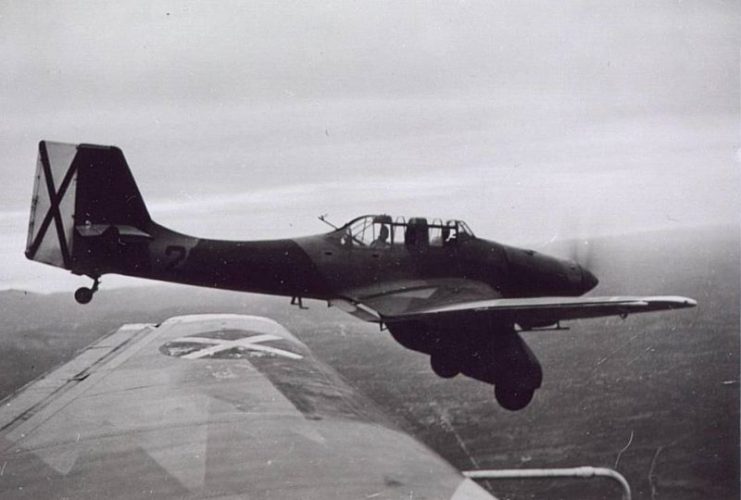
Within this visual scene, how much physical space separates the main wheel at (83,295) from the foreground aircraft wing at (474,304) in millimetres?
2183

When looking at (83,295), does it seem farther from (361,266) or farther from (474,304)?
(474,304)

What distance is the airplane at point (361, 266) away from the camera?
456 cm

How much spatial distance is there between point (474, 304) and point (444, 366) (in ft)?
3.03

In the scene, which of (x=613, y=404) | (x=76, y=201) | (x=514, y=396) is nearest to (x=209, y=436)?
(x=76, y=201)

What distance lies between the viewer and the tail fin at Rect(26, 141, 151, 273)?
4.40 m

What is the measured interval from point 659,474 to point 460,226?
205 feet

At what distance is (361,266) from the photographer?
5.77 metres

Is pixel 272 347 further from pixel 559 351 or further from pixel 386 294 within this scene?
pixel 559 351

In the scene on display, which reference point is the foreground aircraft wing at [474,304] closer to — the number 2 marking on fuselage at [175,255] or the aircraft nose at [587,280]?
the aircraft nose at [587,280]

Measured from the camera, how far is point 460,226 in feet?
19.7

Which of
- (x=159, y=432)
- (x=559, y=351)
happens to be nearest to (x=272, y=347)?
(x=159, y=432)

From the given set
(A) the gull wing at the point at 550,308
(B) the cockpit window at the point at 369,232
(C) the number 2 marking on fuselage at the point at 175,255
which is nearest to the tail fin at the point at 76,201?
(C) the number 2 marking on fuselage at the point at 175,255

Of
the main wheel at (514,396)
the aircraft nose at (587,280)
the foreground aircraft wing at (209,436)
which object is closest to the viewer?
the foreground aircraft wing at (209,436)

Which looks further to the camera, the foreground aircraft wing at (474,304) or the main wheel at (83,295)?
the foreground aircraft wing at (474,304)
